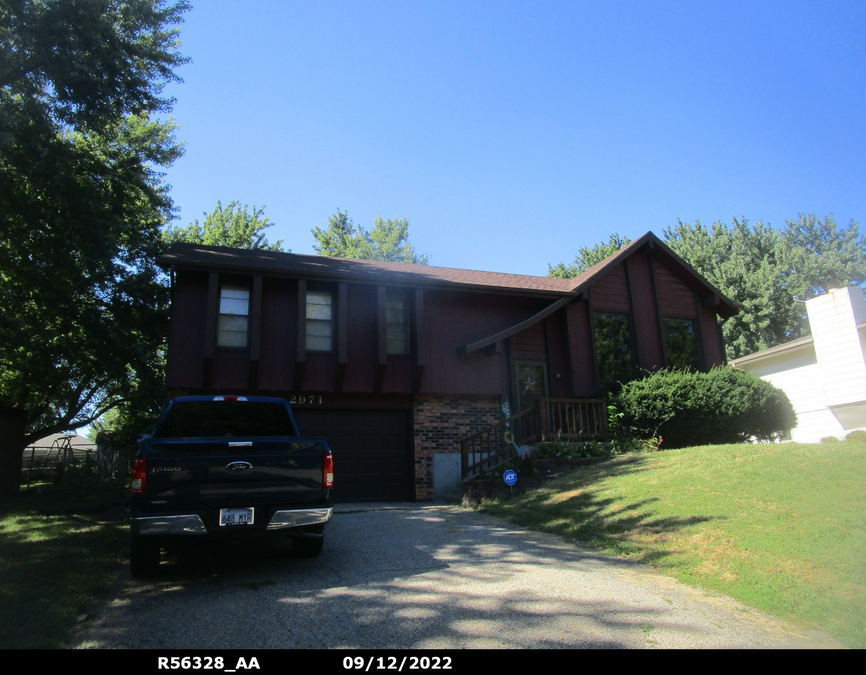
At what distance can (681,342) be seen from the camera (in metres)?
17.9

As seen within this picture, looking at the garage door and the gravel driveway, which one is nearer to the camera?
the gravel driveway

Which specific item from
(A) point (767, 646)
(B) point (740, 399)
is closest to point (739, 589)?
A: (A) point (767, 646)

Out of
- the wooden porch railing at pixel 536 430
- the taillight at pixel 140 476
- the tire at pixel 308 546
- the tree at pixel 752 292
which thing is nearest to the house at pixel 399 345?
the wooden porch railing at pixel 536 430

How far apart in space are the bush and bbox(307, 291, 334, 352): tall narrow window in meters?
7.64

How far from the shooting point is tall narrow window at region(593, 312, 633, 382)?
1664cm

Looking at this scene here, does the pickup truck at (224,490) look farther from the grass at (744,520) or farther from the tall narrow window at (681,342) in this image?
the tall narrow window at (681,342)

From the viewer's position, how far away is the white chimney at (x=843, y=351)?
15.0 m

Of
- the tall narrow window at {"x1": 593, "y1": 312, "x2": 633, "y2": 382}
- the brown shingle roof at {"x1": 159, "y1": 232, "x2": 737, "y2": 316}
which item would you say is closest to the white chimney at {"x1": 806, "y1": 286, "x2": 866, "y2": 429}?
the brown shingle roof at {"x1": 159, "y1": 232, "x2": 737, "y2": 316}

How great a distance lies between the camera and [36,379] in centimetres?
1917

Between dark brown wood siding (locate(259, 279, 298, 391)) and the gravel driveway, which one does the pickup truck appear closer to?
the gravel driveway

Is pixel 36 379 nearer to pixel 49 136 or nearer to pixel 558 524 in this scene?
pixel 49 136

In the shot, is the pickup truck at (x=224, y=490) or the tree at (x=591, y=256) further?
the tree at (x=591, y=256)

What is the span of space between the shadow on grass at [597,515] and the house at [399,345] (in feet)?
13.9

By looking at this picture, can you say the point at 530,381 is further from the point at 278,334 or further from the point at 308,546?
the point at 308,546
